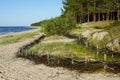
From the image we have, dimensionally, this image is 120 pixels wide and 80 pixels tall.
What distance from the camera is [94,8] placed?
347ft

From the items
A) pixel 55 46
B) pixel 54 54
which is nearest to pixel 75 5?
pixel 55 46

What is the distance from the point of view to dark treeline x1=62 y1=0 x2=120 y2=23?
99.2 m

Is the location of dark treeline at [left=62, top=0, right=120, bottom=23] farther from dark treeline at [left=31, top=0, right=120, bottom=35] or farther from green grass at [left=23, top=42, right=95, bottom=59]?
green grass at [left=23, top=42, right=95, bottom=59]

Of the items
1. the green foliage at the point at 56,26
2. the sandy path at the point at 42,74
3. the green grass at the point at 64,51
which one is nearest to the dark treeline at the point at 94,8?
the green foliage at the point at 56,26

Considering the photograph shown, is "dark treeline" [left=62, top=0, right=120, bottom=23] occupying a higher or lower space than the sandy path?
higher

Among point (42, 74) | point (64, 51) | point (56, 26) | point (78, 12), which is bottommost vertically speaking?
point (42, 74)

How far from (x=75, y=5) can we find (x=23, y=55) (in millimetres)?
75207

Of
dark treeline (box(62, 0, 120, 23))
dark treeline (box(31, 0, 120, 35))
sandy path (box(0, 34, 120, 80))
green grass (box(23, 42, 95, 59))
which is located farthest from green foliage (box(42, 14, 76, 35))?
sandy path (box(0, 34, 120, 80))

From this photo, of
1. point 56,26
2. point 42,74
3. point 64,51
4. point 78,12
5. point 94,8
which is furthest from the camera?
point 78,12

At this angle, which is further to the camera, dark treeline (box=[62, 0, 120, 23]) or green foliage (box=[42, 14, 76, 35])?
dark treeline (box=[62, 0, 120, 23])

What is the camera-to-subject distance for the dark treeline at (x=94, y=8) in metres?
99.2

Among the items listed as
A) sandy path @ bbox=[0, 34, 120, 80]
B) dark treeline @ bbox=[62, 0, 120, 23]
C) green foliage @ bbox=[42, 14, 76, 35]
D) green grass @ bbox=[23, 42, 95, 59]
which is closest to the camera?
sandy path @ bbox=[0, 34, 120, 80]

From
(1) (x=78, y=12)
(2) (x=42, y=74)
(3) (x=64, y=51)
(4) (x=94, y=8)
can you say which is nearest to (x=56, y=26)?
(3) (x=64, y=51)

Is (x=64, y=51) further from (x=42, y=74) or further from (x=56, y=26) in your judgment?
(x=56, y=26)
